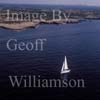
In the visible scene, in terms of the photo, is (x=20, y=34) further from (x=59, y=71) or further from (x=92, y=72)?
(x=92, y=72)

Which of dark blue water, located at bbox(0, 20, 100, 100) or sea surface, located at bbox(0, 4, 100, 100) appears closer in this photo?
sea surface, located at bbox(0, 4, 100, 100)

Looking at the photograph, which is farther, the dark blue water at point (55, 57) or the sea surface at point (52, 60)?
the dark blue water at point (55, 57)

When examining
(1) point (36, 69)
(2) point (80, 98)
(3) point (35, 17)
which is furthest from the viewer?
(1) point (36, 69)

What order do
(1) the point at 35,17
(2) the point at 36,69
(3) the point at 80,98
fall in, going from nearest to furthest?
(1) the point at 35,17 < (3) the point at 80,98 < (2) the point at 36,69

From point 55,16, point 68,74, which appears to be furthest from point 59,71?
point 55,16
